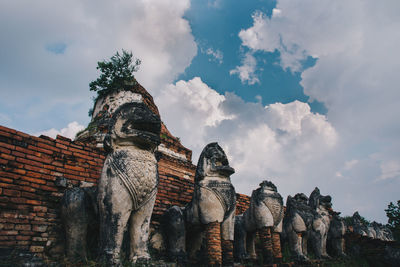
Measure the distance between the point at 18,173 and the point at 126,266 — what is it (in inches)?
91.5

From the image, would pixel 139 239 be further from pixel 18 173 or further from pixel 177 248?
pixel 18 173

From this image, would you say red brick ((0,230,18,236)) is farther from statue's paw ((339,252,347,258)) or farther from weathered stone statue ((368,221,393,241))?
weathered stone statue ((368,221,393,241))

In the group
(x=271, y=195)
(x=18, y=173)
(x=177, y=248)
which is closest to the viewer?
(x=18, y=173)

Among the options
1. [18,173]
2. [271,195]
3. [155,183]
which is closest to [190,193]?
[271,195]

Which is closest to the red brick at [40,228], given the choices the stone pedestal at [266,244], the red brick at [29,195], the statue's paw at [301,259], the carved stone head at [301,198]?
the red brick at [29,195]

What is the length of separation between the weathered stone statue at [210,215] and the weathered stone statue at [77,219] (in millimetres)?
1540

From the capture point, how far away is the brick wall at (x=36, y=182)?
425cm

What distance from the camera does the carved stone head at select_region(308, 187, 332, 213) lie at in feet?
26.9

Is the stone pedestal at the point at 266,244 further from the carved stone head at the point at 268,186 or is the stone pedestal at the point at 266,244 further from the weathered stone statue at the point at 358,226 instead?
the weathered stone statue at the point at 358,226

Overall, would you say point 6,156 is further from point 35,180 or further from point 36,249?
point 36,249

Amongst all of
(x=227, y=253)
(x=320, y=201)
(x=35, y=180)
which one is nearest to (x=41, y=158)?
(x=35, y=180)

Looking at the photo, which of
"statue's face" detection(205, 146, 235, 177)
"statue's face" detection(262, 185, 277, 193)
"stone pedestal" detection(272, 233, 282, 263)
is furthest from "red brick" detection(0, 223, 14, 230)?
"stone pedestal" detection(272, 233, 282, 263)

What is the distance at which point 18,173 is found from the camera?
454 centimetres

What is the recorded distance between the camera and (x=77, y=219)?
13.5 ft
